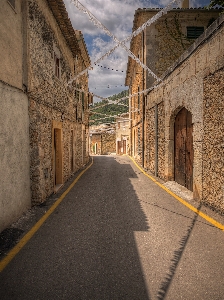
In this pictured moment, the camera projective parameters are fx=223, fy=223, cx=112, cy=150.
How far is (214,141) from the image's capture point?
4.96 metres

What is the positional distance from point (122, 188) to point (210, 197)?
3.04 m

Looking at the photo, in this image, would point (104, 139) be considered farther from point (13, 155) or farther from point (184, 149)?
point (13, 155)

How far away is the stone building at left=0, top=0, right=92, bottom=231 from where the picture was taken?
4074 millimetres

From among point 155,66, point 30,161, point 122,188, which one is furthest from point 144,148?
point 30,161

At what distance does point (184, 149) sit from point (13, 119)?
5.19m

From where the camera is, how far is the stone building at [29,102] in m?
4.07

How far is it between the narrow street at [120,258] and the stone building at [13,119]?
0.78 m

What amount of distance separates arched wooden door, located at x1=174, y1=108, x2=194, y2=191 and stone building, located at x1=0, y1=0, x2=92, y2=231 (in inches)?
163

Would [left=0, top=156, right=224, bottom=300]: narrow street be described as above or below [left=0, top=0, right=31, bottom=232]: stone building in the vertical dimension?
below

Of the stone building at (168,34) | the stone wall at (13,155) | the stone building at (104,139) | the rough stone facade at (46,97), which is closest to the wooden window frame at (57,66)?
the rough stone facade at (46,97)

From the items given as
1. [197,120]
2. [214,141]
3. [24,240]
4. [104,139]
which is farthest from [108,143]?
[24,240]

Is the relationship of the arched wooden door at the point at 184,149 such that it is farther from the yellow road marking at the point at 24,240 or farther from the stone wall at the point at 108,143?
the stone wall at the point at 108,143

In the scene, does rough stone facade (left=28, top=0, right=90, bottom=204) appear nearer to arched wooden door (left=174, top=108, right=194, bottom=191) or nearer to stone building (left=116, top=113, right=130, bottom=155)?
arched wooden door (left=174, top=108, right=194, bottom=191)

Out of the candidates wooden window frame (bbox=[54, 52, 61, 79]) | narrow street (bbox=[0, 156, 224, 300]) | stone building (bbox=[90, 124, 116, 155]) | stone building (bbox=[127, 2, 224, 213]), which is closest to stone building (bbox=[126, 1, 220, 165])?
stone building (bbox=[127, 2, 224, 213])
